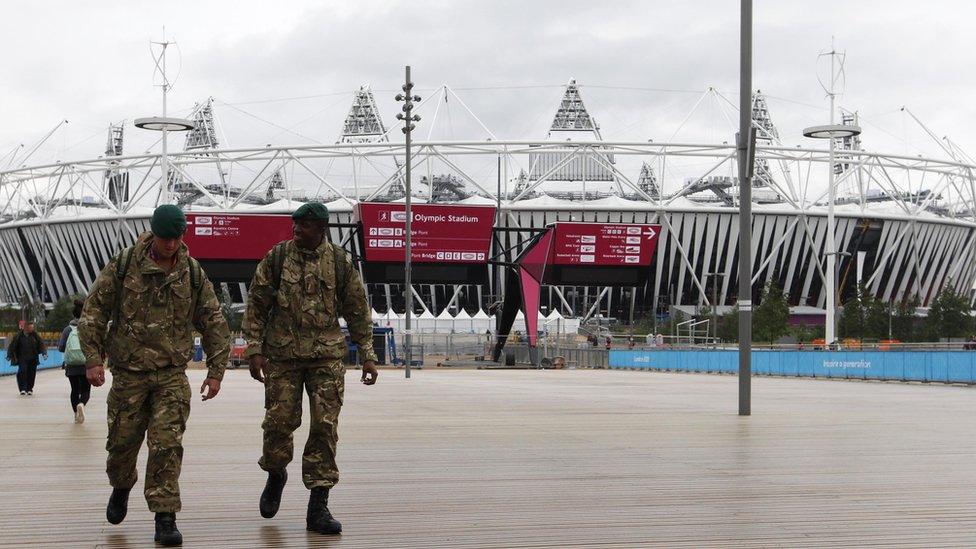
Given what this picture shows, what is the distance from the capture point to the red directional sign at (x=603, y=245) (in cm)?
5606

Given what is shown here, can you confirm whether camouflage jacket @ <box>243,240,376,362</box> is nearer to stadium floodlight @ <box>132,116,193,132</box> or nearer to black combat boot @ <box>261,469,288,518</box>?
black combat boot @ <box>261,469,288,518</box>

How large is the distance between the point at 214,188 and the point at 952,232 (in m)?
69.9

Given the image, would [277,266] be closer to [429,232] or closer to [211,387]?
[211,387]

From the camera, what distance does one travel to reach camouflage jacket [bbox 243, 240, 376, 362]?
7.11 meters

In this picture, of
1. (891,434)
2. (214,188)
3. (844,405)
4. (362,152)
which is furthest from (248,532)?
(214,188)

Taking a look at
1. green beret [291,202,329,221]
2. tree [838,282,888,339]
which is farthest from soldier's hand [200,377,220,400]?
tree [838,282,888,339]

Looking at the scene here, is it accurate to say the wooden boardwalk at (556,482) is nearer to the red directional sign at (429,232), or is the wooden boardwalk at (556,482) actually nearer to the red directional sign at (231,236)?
the red directional sign at (429,232)

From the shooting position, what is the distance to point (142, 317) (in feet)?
22.6

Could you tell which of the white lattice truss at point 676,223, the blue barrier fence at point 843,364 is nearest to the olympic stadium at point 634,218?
the white lattice truss at point 676,223

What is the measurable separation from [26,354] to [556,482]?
17728 millimetres

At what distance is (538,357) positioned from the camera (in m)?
57.5

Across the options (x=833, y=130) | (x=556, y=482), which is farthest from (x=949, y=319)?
(x=556, y=482)

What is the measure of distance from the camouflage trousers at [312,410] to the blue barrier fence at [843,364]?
25.8 meters

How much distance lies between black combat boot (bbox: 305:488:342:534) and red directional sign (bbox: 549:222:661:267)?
161 feet
